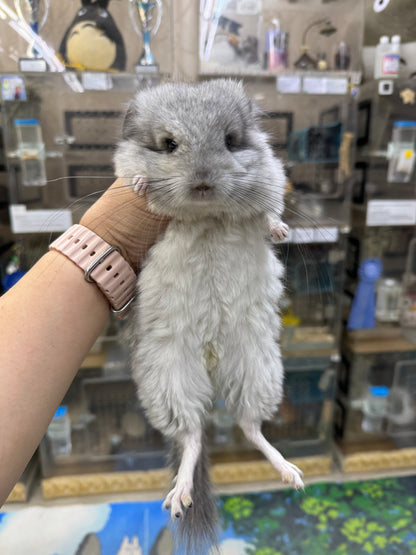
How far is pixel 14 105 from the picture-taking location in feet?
4.54

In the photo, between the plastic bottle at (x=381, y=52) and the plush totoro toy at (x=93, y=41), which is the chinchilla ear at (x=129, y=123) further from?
the plastic bottle at (x=381, y=52)

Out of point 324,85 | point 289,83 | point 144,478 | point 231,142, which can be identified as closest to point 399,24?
point 324,85

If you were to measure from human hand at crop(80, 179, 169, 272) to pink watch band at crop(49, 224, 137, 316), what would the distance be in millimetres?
17

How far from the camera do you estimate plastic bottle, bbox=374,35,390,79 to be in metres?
1.50

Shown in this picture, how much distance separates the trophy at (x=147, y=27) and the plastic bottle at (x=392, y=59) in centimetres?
82

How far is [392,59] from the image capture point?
58.5 inches

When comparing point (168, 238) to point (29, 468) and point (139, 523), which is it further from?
point (29, 468)

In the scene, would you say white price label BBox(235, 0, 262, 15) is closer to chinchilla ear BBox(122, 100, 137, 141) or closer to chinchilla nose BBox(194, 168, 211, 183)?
chinchilla ear BBox(122, 100, 137, 141)

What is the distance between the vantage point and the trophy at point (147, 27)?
1.35m

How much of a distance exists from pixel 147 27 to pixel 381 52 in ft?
2.77

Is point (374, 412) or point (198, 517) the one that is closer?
point (198, 517)

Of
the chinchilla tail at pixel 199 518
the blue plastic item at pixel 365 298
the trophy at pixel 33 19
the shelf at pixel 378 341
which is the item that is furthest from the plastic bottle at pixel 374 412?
the trophy at pixel 33 19

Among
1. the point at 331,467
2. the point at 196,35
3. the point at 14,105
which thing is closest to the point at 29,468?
the point at 331,467

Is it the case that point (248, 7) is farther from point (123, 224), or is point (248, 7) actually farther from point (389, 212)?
point (123, 224)
